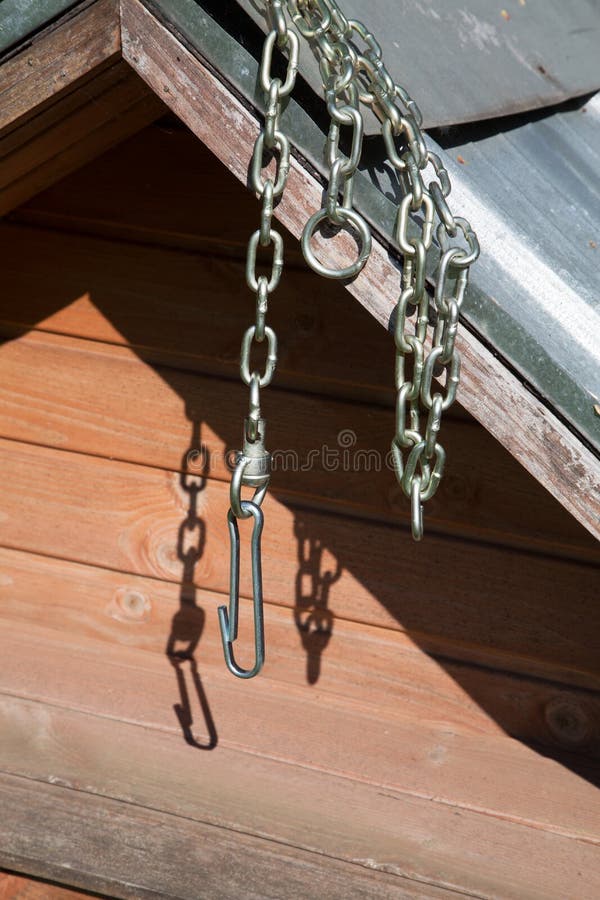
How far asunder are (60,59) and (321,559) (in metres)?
0.86

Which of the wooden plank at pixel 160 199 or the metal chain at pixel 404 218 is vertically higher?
the metal chain at pixel 404 218

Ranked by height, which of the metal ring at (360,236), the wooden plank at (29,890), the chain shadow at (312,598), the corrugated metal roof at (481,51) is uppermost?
the corrugated metal roof at (481,51)

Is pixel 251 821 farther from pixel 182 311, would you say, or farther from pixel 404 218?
pixel 404 218

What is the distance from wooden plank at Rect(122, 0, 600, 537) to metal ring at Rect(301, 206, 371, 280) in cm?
2

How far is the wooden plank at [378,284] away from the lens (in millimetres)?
745

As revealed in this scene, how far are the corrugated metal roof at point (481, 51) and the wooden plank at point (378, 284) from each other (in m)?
0.08

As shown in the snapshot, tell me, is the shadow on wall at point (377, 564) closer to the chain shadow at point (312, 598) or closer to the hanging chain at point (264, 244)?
the chain shadow at point (312, 598)

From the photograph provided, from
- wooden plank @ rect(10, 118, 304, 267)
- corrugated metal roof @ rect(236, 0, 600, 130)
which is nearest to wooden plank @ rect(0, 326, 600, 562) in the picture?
wooden plank @ rect(10, 118, 304, 267)

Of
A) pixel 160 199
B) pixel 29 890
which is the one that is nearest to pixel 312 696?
pixel 29 890

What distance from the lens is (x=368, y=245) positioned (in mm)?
724

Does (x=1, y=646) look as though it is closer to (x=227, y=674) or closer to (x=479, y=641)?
(x=227, y=674)

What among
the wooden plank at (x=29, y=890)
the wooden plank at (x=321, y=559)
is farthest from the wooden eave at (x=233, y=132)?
the wooden plank at (x=29, y=890)

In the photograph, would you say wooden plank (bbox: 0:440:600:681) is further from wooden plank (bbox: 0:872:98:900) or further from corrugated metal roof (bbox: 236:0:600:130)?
corrugated metal roof (bbox: 236:0:600:130)

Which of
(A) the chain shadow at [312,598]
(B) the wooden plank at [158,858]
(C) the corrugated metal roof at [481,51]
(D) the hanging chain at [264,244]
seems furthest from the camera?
(A) the chain shadow at [312,598]
